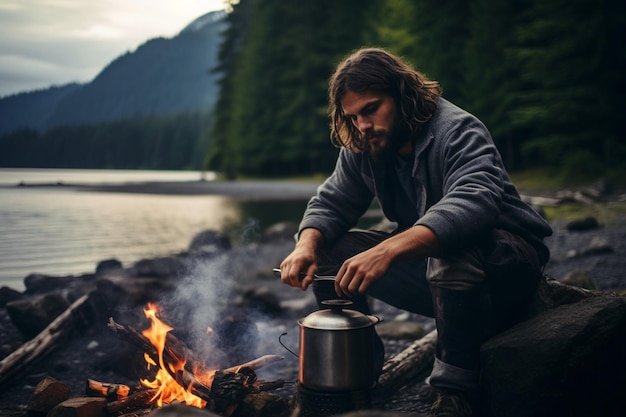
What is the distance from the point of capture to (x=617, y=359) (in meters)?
2.64

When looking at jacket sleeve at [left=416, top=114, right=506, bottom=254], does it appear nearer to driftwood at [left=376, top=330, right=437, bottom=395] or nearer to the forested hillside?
driftwood at [left=376, top=330, right=437, bottom=395]

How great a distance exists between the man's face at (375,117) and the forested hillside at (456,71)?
16.1 m

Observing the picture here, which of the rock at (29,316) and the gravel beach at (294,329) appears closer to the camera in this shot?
the gravel beach at (294,329)

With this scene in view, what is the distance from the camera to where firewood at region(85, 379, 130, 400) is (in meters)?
3.20

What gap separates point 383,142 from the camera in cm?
315

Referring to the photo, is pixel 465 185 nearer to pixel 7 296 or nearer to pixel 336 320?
pixel 336 320

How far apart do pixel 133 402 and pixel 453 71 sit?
2557cm

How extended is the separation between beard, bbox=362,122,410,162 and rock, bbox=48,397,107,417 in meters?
1.97

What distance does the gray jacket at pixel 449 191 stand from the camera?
2.56m

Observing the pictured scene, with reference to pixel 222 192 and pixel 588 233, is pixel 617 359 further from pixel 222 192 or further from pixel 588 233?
pixel 222 192

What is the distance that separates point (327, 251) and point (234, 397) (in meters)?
0.99

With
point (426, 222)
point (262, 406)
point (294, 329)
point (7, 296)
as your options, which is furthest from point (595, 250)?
point (7, 296)

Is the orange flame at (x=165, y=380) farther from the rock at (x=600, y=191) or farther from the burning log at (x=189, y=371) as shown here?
the rock at (x=600, y=191)

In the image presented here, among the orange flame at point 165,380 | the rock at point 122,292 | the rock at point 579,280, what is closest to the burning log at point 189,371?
the orange flame at point 165,380
